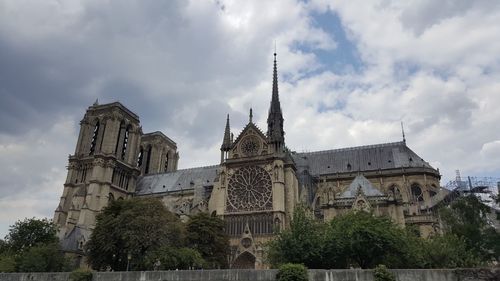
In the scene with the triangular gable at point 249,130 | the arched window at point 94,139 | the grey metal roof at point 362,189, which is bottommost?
the grey metal roof at point 362,189

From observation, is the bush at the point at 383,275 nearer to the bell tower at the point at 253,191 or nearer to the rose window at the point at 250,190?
the bell tower at the point at 253,191

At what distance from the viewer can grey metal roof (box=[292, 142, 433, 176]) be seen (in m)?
57.8

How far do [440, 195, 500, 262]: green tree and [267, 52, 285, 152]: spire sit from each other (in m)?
20.9

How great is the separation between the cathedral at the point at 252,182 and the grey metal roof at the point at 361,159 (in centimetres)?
15

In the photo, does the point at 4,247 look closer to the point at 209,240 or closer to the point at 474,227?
the point at 209,240

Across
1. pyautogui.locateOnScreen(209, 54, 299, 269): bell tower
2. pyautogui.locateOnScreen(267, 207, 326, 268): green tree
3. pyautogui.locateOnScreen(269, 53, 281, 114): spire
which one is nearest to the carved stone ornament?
pyautogui.locateOnScreen(209, 54, 299, 269): bell tower

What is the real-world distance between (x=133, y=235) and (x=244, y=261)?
15.2m

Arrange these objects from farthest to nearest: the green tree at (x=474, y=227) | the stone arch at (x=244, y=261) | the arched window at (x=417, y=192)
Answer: the arched window at (x=417, y=192), the stone arch at (x=244, y=261), the green tree at (x=474, y=227)

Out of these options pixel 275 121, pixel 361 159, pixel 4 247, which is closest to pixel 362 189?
pixel 361 159

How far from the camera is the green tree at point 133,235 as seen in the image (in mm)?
36500

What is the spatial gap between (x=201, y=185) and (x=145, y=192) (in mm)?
13276

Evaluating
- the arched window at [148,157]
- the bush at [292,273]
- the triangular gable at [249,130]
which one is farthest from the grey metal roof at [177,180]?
the bush at [292,273]

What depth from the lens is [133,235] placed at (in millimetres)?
36125

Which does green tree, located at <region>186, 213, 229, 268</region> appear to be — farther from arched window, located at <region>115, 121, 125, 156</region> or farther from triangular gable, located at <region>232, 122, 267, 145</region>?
arched window, located at <region>115, 121, 125, 156</region>
